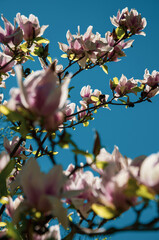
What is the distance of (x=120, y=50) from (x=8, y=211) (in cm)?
165

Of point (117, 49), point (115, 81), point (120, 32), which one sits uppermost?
point (120, 32)

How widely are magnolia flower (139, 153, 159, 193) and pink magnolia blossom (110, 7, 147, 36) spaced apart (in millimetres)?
1728

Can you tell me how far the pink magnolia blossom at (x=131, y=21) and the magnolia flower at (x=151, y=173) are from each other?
173cm

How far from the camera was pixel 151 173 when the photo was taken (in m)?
0.69

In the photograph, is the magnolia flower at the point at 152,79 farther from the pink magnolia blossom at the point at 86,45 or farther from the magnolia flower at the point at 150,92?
the pink magnolia blossom at the point at 86,45

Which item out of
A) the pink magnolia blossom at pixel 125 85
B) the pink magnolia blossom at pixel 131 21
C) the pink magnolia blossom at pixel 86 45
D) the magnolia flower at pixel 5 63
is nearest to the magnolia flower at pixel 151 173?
the pink magnolia blossom at pixel 86 45

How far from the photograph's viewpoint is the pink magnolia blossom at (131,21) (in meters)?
2.14

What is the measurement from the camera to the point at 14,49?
5.94ft

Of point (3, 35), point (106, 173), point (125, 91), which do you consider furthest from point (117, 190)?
point (125, 91)

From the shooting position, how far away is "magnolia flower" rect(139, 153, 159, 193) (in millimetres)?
683

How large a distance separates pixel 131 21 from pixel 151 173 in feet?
5.88

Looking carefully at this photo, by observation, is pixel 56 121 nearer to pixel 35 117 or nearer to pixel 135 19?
pixel 35 117

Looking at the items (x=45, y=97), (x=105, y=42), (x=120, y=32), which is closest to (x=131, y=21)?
(x=120, y=32)

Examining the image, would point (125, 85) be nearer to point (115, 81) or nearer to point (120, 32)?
point (115, 81)
